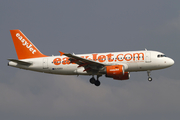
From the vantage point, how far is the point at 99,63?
5144 centimetres

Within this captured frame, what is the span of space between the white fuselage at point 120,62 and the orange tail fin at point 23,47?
3275 millimetres

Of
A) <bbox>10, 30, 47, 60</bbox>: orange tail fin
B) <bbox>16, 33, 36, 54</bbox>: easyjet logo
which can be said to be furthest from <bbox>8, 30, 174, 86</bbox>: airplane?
<bbox>16, 33, 36, 54</bbox>: easyjet logo

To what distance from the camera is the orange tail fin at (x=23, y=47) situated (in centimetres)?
5769

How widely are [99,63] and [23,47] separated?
48.6 feet

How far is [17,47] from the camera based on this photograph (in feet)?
192

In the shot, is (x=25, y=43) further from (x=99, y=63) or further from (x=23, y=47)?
(x=99, y=63)

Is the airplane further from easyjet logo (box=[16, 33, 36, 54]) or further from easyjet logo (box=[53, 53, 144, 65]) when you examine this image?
easyjet logo (box=[16, 33, 36, 54])

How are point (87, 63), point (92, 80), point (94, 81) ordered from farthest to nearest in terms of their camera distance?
point (94, 81) → point (92, 80) → point (87, 63)

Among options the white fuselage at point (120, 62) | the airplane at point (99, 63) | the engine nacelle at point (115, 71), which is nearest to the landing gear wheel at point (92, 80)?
the airplane at point (99, 63)

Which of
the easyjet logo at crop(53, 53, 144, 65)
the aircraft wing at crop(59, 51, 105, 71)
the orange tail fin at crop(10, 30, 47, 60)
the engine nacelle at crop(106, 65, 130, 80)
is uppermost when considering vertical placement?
the orange tail fin at crop(10, 30, 47, 60)

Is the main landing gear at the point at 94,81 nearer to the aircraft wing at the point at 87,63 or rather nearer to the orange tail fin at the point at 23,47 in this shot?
the aircraft wing at the point at 87,63

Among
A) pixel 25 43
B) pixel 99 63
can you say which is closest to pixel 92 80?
pixel 99 63

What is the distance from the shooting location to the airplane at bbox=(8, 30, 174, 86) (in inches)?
2032

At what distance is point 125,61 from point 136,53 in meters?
2.14
